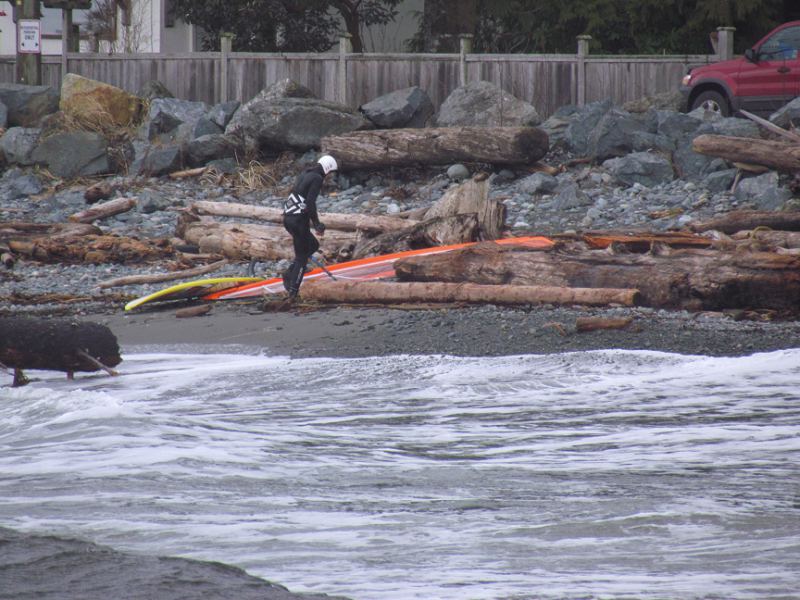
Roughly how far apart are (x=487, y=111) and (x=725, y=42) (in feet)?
16.1

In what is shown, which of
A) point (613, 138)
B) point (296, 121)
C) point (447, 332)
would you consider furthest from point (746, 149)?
point (296, 121)

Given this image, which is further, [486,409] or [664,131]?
[664,131]

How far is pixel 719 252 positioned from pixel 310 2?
1726 centimetres

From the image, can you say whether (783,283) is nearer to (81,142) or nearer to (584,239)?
(584,239)

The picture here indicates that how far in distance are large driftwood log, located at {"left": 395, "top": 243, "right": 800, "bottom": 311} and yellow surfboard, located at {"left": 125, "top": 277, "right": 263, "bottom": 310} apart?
1.99 metres

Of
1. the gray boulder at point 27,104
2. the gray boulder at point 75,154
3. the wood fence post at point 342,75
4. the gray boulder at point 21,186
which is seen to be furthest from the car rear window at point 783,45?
the gray boulder at point 27,104

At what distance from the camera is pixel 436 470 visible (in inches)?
274

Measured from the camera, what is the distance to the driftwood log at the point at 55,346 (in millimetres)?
9156

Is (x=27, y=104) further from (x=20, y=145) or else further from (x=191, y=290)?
(x=191, y=290)

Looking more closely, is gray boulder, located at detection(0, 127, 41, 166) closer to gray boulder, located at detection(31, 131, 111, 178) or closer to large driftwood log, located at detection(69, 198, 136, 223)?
gray boulder, located at detection(31, 131, 111, 178)

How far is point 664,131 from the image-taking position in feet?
63.4

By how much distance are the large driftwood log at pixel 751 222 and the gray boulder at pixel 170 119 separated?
459 inches

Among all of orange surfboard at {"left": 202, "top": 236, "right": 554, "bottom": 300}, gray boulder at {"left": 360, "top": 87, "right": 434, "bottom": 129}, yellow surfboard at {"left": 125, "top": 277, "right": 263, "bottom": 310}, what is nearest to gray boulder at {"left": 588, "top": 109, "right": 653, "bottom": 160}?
Answer: gray boulder at {"left": 360, "top": 87, "right": 434, "bottom": 129}

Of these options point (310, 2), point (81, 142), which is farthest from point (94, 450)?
point (310, 2)
